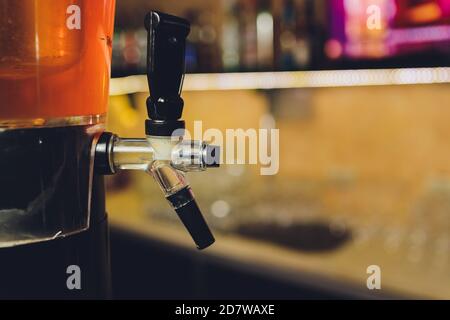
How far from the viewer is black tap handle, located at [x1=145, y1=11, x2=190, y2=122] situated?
0.44 m

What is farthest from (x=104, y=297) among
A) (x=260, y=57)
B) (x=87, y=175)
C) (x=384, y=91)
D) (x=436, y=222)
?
(x=384, y=91)

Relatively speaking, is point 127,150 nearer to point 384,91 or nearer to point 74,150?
point 74,150

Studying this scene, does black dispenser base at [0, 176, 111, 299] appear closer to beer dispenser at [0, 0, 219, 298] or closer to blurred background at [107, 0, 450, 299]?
beer dispenser at [0, 0, 219, 298]

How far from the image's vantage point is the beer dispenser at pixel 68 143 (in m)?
0.44

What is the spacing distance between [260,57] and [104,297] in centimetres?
172

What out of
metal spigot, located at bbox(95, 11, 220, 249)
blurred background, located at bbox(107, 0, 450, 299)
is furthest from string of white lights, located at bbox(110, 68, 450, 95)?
metal spigot, located at bbox(95, 11, 220, 249)

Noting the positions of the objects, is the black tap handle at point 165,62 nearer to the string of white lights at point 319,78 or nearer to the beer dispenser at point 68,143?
the beer dispenser at point 68,143

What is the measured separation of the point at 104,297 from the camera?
54 centimetres

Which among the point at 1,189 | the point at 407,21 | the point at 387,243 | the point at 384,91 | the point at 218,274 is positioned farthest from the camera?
the point at 384,91

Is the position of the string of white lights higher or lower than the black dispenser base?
higher

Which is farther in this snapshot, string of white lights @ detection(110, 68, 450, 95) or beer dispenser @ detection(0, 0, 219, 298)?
string of white lights @ detection(110, 68, 450, 95)

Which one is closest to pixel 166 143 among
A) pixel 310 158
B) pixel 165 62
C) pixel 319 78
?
pixel 165 62

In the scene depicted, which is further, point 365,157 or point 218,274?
point 365,157

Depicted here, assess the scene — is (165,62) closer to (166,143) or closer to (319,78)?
(166,143)
